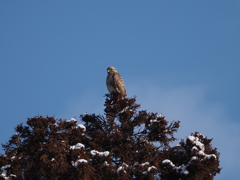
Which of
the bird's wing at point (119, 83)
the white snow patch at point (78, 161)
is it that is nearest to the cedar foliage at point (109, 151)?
the white snow patch at point (78, 161)

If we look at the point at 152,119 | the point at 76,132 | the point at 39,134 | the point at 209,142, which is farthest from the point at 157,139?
the point at 39,134

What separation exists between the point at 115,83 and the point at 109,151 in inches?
193

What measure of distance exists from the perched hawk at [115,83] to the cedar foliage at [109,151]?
3.19 metres

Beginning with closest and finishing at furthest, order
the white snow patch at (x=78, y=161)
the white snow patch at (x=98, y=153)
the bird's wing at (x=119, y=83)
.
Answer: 1. the white snow patch at (x=78, y=161)
2. the white snow patch at (x=98, y=153)
3. the bird's wing at (x=119, y=83)

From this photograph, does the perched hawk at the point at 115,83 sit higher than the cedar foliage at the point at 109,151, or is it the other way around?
the perched hawk at the point at 115,83

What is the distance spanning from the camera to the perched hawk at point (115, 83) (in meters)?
18.0

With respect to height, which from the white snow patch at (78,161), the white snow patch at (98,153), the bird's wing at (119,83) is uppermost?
the bird's wing at (119,83)

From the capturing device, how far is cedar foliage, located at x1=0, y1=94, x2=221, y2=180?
12352 mm

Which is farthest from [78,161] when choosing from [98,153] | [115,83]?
[115,83]

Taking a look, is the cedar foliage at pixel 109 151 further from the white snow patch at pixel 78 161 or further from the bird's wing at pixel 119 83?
the bird's wing at pixel 119 83

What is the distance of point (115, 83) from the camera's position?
709 inches

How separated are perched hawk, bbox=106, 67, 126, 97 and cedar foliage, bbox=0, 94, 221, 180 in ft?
10.5

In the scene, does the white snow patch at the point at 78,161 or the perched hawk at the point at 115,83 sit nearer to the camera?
the white snow patch at the point at 78,161

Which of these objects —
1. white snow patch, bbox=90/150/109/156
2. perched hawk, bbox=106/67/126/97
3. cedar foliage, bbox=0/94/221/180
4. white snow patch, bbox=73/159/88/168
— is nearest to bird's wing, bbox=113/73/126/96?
perched hawk, bbox=106/67/126/97
